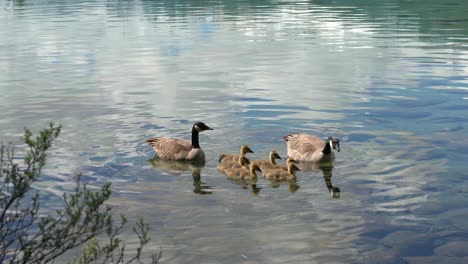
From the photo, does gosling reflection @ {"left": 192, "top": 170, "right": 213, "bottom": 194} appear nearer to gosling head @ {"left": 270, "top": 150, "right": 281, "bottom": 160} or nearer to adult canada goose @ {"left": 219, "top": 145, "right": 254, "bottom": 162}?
adult canada goose @ {"left": 219, "top": 145, "right": 254, "bottom": 162}

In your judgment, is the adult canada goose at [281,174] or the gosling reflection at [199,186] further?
the adult canada goose at [281,174]

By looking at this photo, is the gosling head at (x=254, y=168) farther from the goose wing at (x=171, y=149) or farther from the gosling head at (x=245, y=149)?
the goose wing at (x=171, y=149)

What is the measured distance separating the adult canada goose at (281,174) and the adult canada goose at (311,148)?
1.64m

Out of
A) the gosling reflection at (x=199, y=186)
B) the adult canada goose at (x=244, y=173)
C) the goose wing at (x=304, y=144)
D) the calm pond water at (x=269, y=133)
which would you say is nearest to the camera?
the calm pond water at (x=269, y=133)

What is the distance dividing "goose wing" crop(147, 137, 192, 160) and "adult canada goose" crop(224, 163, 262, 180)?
8.14 ft

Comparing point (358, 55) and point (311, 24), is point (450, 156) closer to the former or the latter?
point (358, 55)

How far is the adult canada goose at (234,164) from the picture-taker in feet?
63.2

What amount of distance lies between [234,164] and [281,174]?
1325 millimetres

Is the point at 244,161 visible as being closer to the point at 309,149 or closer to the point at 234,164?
the point at 234,164

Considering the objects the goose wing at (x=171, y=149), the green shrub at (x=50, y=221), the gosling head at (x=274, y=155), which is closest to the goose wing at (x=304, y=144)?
the gosling head at (x=274, y=155)

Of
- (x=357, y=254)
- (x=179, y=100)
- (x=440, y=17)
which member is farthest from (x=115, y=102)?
(x=440, y=17)

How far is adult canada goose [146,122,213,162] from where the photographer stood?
21016mm

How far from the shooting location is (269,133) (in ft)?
77.9

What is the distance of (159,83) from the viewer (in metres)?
35.6
